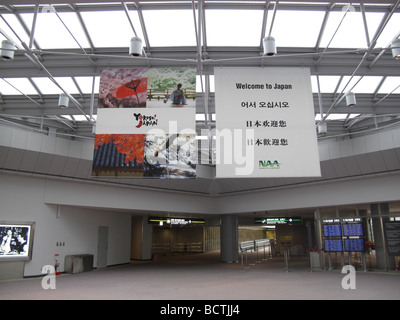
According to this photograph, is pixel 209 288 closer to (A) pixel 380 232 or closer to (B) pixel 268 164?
(B) pixel 268 164

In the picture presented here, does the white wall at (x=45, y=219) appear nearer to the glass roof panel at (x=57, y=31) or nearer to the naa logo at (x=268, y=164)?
the glass roof panel at (x=57, y=31)

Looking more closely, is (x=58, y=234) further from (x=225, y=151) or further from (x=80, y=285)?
(x=225, y=151)

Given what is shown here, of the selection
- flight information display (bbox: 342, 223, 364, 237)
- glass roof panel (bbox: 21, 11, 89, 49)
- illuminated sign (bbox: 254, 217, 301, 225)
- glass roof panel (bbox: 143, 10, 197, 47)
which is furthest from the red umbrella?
illuminated sign (bbox: 254, 217, 301, 225)

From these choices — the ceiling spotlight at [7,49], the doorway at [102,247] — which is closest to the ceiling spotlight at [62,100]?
the ceiling spotlight at [7,49]

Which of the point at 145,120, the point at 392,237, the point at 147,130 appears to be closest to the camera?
the point at 147,130

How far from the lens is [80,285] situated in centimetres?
1216

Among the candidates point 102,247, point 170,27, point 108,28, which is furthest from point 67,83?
point 102,247

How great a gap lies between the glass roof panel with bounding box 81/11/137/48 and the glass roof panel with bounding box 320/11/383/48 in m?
6.01

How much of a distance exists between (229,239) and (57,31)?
16.9 metres

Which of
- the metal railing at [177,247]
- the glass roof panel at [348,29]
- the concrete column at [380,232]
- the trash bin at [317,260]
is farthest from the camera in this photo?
the metal railing at [177,247]

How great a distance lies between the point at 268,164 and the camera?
23.6 ft

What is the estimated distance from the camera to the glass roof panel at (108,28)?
9148 mm

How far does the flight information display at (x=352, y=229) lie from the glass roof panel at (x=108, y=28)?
1382 centimetres

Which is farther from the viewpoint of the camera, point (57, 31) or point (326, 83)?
point (326, 83)
